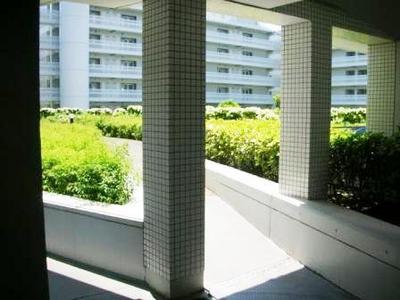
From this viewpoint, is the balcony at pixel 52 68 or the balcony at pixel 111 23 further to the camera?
the balcony at pixel 111 23

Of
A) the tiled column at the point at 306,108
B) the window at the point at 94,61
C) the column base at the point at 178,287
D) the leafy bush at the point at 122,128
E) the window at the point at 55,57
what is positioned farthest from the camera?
the window at the point at 94,61

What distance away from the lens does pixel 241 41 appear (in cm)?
6159

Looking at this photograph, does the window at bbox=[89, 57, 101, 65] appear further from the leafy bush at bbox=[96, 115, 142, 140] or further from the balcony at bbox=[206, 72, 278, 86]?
the leafy bush at bbox=[96, 115, 142, 140]

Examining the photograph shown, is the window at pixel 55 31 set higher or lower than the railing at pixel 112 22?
lower

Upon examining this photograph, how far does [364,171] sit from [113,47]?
4542 centimetres

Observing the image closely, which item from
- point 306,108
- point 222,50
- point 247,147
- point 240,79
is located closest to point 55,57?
point 222,50

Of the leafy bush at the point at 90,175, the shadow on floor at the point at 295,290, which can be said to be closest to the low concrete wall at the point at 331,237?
the shadow on floor at the point at 295,290

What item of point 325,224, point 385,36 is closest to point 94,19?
point 385,36

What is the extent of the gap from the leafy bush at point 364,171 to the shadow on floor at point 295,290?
1.54m

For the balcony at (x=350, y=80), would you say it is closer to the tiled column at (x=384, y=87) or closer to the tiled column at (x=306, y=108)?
the tiled column at (x=384, y=87)

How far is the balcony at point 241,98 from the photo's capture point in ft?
186

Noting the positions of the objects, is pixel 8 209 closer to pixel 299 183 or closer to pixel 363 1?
pixel 299 183

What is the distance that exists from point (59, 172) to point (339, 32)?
15.0ft

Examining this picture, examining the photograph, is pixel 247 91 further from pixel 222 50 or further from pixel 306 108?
pixel 306 108
